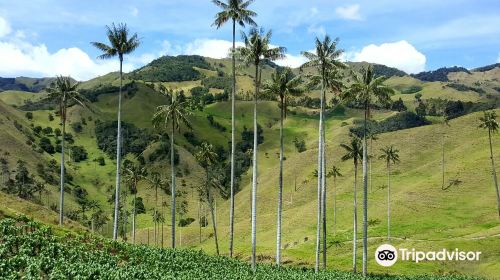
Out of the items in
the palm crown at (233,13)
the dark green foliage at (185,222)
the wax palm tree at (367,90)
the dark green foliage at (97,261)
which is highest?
the palm crown at (233,13)

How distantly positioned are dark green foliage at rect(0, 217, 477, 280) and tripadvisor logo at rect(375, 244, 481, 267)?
24531mm

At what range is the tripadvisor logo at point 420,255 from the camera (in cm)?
8519

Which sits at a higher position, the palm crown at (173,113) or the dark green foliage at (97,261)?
the palm crown at (173,113)

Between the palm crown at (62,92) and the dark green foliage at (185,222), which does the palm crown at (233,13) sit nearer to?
the palm crown at (62,92)

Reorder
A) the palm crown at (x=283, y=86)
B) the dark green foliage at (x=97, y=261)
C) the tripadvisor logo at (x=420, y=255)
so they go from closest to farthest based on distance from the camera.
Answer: the dark green foliage at (x=97, y=261)
the palm crown at (x=283, y=86)
the tripadvisor logo at (x=420, y=255)

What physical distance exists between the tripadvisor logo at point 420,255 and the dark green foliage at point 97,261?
2453 cm

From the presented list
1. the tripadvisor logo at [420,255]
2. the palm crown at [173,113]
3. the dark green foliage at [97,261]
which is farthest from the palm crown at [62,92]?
the tripadvisor logo at [420,255]

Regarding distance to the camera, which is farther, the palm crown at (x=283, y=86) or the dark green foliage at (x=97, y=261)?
the palm crown at (x=283, y=86)

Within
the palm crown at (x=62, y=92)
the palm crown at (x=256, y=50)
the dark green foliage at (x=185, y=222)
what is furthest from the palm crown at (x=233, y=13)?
the dark green foliage at (x=185, y=222)

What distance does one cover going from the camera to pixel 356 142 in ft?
260

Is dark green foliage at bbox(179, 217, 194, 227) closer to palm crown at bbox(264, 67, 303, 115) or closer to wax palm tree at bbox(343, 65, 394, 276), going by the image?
palm crown at bbox(264, 67, 303, 115)

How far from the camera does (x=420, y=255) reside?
3460 inches

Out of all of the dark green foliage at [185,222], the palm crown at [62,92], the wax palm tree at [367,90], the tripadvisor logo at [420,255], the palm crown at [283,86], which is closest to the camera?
the wax palm tree at [367,90]

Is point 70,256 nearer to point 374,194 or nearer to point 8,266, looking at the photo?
point 8,266
